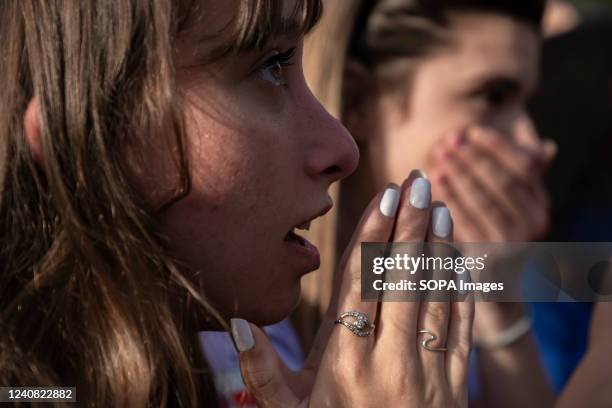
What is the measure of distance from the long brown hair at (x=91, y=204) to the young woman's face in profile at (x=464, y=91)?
4.49 feet

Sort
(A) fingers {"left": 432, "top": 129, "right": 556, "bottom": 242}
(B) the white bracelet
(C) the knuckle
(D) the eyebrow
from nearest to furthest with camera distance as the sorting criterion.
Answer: (C) the knuckle < (B) the white bracelet < (A) fingers {"left": 432, "top": 129, "right": 556, "bottom": 242} < (D) the eyebrow

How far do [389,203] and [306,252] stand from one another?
0.52 ft

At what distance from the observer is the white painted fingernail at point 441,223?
1.49 m

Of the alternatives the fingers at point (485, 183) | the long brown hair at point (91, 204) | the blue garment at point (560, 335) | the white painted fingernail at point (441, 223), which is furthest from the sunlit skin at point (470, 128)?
the long brown hair at point (91, 204)

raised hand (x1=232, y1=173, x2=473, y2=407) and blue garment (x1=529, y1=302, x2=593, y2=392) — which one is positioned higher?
raised hand (x1=232, y1=173, x2=473, y2=407)

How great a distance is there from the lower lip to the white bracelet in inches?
43.4

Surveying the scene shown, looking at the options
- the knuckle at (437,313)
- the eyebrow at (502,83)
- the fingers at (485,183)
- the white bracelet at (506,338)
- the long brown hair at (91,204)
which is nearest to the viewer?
the long brown hair at (91,204)

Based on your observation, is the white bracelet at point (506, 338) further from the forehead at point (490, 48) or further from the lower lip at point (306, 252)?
the lower lip at point (306, 252)

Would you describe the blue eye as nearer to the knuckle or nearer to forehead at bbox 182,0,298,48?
forehead at bbox 182,0,298,48

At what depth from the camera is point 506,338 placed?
2475 millimetres

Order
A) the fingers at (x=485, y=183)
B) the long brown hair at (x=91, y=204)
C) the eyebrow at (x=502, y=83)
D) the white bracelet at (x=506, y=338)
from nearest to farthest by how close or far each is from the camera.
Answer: the long brown hair at (x=91, y=204) < the white bracelet at (x=506, y=338) < the fingers at (x=485, y=183) < the eyebrow at (x=502, y=83)

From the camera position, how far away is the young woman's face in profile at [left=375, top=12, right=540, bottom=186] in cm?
273

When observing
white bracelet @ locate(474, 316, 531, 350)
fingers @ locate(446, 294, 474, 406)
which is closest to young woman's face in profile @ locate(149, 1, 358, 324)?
fingers @ locate(446, 294, 474, 406)

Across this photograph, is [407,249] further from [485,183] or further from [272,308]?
[485,183]
